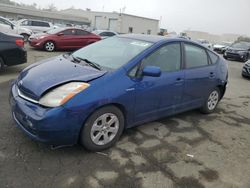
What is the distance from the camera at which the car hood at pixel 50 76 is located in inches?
123

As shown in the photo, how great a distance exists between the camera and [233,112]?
18.9 feet

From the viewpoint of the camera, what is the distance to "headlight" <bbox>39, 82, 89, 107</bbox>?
2967mm

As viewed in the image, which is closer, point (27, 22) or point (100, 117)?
point (100, 117)

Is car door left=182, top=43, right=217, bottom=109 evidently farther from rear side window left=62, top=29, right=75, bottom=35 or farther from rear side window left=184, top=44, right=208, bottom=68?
rear side window left=62, top=29, right=75, bottom=35

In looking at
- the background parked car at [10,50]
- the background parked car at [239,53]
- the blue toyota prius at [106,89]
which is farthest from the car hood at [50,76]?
the background parked car at [239,53]

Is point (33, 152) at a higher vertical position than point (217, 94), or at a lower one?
lower

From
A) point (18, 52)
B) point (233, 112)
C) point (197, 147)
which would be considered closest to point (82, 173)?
point (197, 147)

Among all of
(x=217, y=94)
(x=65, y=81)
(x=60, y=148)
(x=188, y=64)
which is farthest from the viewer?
(x=217, y=94)

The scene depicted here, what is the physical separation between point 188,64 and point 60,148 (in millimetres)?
2582

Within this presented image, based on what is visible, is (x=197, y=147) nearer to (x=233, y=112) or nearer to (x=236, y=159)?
(x=236, y=159)

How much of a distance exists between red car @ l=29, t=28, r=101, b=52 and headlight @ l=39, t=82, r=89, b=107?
10652 millimetres

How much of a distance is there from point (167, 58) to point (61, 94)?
1923 mm

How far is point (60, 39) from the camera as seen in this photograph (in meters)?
13.5

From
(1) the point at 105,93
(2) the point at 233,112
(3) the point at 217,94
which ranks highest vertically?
(1) the point at 105,93
